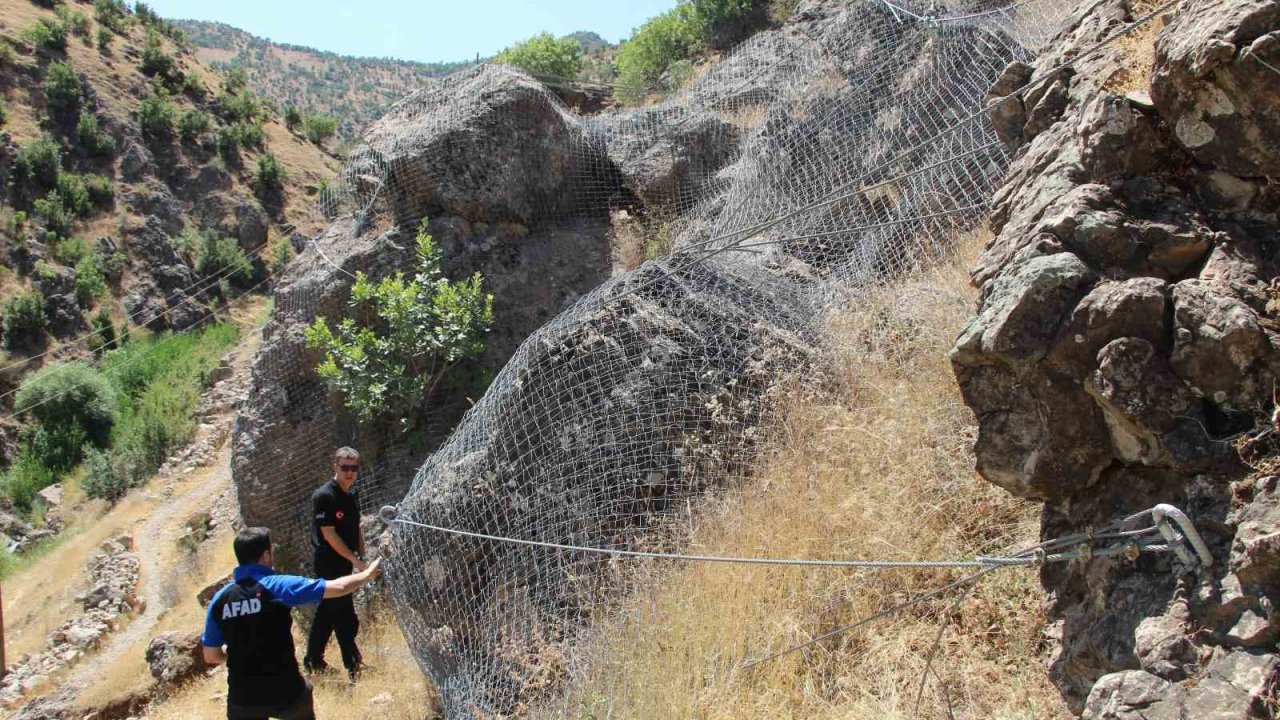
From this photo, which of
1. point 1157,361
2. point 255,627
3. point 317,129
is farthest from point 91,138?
point 1157,361

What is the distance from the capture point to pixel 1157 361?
2471mm

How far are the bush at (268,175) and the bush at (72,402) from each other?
34.4ft

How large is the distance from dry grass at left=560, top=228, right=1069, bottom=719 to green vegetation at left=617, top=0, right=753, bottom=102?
12.4 m

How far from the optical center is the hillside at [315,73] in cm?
5834

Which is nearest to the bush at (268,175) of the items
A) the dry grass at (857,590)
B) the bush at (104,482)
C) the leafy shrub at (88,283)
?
the leafy shrub at (88,283)

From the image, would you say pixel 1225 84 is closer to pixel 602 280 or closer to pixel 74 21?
pixel 602 280

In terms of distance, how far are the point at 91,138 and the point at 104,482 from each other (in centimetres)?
1499

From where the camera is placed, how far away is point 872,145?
6906 millimetres

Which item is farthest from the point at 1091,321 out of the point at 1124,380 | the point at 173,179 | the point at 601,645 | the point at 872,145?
the point at 173,179

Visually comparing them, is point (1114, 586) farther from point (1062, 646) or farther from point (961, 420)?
point (961, 420)

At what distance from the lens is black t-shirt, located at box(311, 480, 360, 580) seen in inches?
204

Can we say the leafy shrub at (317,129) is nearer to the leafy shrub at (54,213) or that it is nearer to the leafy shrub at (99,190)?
the leafy shrub at (99,190)

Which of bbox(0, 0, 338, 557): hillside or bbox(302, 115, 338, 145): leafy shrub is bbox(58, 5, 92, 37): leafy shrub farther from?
bbox(302, 115, 338, 145): leafy shrub

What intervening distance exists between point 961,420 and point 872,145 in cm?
328
